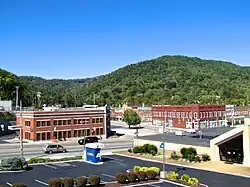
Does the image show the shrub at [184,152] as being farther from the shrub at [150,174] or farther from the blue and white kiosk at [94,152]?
the shrub at [150,174]

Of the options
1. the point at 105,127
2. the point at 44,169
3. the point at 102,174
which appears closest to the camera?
the point at 102,174

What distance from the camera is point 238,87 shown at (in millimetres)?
190375

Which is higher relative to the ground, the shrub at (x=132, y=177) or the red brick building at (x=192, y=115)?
the red brick building at (x=192, y=115)

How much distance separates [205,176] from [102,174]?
413 inches

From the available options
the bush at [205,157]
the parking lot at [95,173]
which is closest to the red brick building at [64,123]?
the parking lot at [95,173]

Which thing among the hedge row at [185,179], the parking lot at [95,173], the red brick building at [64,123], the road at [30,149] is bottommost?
the road at [30,149]

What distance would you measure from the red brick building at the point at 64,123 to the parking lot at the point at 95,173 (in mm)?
28120

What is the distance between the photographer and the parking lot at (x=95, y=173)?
34659mm

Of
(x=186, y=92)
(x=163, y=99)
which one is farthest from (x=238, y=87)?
(x=163, y=99)

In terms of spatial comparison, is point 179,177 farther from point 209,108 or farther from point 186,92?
point 186,92

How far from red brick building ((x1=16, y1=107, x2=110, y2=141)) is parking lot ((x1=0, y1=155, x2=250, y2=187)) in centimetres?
2812

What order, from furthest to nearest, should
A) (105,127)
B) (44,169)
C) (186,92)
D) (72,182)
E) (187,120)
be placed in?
1. (186,92)
2. (187,120)
3. (105,127)
4. (44,169)
5. (72,182)

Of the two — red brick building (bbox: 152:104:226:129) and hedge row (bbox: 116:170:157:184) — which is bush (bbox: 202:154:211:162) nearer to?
hedge row (bbox: 116:170:157:184)

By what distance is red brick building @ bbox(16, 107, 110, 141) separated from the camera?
240 ft
